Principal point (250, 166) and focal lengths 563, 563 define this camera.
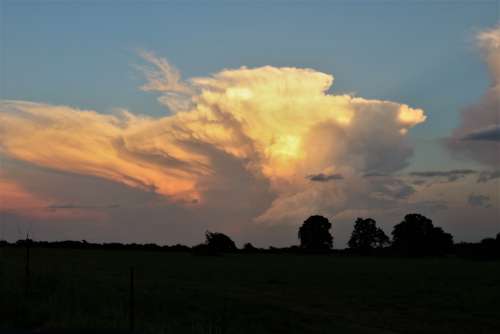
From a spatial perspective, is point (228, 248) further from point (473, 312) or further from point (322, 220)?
point (473, 312)

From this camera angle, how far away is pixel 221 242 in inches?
5305

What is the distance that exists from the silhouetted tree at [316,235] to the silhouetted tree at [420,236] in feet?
63.0

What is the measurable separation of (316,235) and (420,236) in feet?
96.0

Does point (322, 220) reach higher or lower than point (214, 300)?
higher

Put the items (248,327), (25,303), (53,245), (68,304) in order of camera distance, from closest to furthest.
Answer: (25,303) → (68,304) → (248,327) → (53,245)

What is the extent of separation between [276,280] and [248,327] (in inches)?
1040

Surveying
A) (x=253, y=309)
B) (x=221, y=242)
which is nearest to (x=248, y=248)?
(x=221, y=242)

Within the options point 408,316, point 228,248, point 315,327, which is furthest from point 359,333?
point 228,248

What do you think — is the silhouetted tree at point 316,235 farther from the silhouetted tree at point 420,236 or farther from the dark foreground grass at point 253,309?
the dark foreground grass at point 253,309

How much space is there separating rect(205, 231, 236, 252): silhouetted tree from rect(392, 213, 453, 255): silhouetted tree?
45.5m

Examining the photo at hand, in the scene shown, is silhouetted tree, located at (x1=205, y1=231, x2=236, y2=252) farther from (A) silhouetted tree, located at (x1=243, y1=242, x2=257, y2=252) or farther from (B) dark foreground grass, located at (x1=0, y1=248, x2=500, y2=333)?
(B) dark foreground grass, located at (x1=0, y1=248, x2=500, y2=333)

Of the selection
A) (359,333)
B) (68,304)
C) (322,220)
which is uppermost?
(322,220)

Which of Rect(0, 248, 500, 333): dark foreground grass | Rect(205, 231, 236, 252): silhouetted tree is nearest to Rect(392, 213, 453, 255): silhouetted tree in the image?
Rect(205, 231, 236, 252): silhouetted tree

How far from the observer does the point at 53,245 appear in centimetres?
13088
